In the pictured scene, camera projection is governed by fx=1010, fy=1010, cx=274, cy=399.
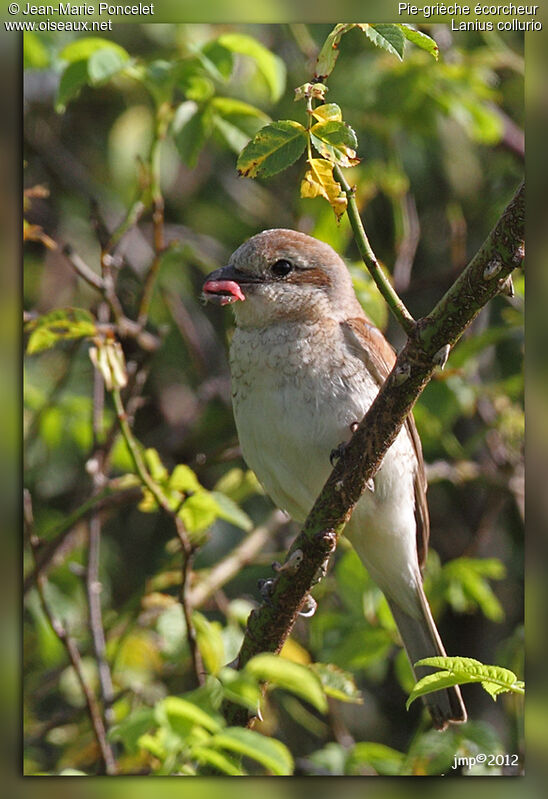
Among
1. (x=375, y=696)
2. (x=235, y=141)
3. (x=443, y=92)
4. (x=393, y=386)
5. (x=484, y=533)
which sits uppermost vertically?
(x=443, y=92)

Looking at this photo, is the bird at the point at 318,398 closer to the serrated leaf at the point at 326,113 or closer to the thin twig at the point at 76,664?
the thin twig at the point at 76,664

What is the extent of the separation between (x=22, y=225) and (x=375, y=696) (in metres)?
1.19

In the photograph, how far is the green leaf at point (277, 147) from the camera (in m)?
1.30

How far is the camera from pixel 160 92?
195cm

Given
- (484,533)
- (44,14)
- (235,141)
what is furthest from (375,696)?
(44,14)

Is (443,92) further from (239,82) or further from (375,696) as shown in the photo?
(375,696)

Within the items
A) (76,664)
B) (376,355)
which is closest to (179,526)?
(76,664)

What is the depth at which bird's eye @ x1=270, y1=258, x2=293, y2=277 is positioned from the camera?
187 cm

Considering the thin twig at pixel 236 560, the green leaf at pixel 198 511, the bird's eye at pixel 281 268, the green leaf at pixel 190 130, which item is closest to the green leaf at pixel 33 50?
the green leaf at pixel 190 130

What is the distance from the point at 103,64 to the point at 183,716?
113cm

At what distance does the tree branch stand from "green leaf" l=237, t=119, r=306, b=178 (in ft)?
0.89

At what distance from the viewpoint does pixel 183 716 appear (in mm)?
1158

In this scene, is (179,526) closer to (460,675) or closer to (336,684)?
(336,684)

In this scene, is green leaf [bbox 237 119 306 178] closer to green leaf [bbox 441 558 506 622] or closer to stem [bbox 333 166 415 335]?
stem [bbox 333 166 415 335]
